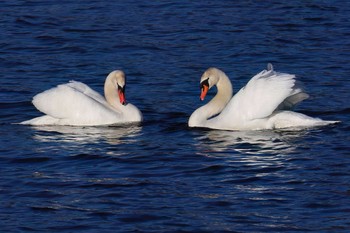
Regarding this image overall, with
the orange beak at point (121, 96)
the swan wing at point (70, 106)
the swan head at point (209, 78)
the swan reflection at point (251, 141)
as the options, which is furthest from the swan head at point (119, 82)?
the swan reflection at point (251, 141)

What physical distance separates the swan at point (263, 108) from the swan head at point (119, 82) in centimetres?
107

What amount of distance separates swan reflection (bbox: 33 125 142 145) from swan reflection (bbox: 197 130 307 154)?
952mm

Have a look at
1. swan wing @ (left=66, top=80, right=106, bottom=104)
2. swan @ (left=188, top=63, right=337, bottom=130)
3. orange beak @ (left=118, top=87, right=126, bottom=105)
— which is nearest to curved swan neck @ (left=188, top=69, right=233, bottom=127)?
swan @ (left=188, top=63, right=337, bottom=130)

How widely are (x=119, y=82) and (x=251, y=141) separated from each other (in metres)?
2.46

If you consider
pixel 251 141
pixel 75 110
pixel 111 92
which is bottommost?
pixel 251 141

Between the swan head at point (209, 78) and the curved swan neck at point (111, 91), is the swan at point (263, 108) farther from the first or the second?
the curved swan neck at point (111, 91)

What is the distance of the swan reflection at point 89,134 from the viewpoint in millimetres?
14633

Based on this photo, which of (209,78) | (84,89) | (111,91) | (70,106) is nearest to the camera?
(70,106)

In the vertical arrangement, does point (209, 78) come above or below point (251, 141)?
above

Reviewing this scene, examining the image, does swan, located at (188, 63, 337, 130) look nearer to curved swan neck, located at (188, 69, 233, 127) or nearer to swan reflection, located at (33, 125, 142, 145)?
curved swan neck, located at (188, 69, 233, 127)

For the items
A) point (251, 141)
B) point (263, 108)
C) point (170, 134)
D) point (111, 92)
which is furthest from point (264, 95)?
point (111, 92)

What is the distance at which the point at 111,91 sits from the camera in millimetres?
16141

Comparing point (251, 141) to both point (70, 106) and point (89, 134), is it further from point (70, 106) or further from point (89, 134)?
point (70, 106)

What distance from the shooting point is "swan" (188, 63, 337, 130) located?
1455 centimetres
